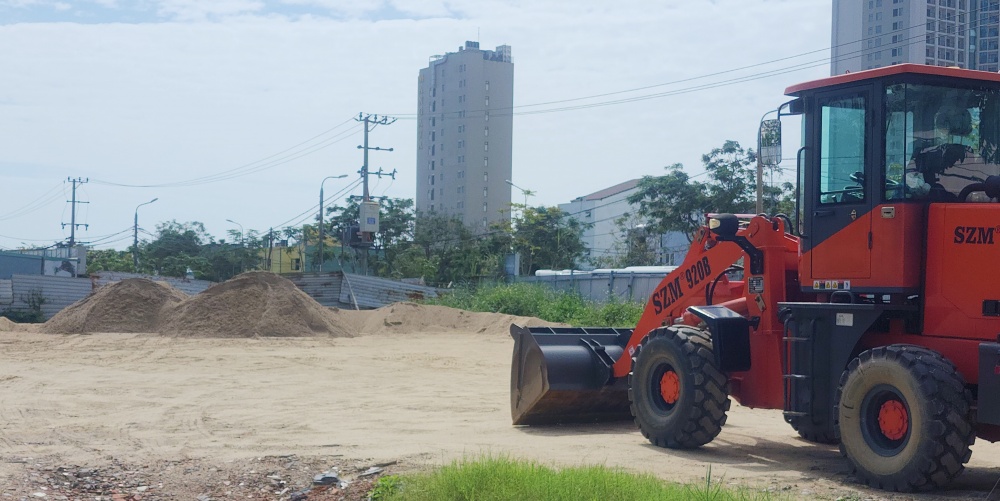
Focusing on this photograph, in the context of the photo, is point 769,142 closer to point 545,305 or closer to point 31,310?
point 545,305

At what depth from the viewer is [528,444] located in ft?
31.8

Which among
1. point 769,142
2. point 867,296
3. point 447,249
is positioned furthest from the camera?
point 447,249

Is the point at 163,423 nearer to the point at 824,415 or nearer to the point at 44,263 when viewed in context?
the point at 824,415

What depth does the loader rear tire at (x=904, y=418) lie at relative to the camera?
6.85 m

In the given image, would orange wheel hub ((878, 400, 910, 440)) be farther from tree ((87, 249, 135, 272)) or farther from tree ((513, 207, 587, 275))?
tree ((87, 249, 135, 272))

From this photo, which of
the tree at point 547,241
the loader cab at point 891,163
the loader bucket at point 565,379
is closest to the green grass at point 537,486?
the loader cab at point 891,163

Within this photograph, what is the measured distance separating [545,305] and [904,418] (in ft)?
82.7

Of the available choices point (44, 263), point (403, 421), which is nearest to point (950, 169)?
point (403, 421)

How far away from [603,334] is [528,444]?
2.35 meters

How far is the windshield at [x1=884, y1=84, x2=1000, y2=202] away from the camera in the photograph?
307 inches

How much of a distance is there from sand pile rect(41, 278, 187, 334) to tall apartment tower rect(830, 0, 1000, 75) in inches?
2022

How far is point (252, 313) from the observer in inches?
1116

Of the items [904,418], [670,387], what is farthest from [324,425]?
[904,418]

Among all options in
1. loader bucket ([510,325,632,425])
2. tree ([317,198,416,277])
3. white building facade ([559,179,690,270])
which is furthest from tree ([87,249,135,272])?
loader bucket ([510,325,632,425])
